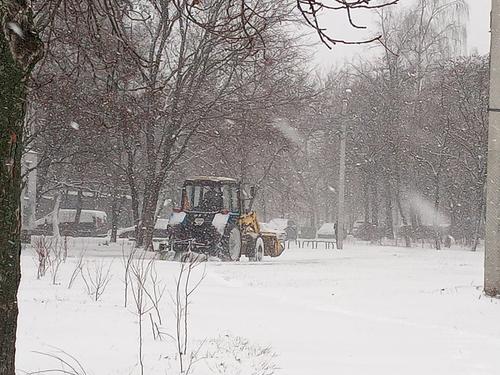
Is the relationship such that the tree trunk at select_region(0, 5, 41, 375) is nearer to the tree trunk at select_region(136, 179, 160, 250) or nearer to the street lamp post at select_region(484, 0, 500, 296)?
the street lamp post at select_region(484, 0, 500, 296)

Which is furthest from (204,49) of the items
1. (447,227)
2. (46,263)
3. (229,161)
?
(447,227)

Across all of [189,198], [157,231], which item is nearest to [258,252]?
[189,198]

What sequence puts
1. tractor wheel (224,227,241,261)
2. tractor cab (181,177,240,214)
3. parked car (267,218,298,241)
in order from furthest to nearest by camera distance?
parked car (267,218,298,241)
tractor cab (181,177,240,214)
tractor wheel (224,227,241,261)

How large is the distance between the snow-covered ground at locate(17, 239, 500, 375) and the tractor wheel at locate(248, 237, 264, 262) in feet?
31.1

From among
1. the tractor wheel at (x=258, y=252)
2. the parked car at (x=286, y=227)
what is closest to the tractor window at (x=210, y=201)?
the tractor wheel at (x=258, y=252)

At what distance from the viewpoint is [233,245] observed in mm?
21938

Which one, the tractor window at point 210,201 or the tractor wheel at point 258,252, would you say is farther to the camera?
the tractor wheel at point 258,252

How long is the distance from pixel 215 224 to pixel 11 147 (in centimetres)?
1716

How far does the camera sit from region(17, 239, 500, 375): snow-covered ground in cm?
627

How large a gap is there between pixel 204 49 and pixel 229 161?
4.30 metres

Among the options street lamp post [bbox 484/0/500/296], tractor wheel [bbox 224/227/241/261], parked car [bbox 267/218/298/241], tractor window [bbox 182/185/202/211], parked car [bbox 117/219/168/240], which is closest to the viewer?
street lamp post [bbox 484/0/500/296]

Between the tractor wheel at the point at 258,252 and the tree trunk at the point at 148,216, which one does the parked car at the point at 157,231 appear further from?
the tractor wheel at the point at 258,252

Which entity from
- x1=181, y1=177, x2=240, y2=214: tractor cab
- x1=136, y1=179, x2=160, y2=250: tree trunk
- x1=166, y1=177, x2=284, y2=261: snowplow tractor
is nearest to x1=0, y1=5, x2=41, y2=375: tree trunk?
x1=166, y1=177, x2=284, y2=261: snowplow tractor

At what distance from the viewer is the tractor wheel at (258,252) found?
76.7 feet
